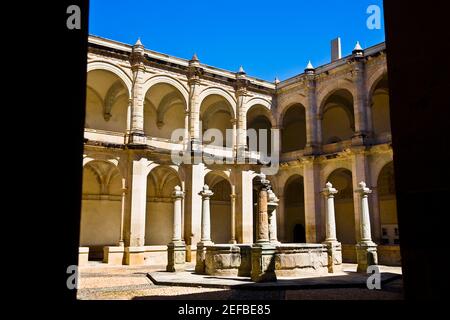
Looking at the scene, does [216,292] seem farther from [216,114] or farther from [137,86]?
[216,114]

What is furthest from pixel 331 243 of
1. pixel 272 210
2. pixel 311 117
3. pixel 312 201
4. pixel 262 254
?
pixel 311 117

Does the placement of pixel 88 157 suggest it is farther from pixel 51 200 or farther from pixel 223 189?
pixel 51 200

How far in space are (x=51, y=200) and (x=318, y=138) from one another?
21616 mm

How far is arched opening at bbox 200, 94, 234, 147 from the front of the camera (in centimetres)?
2506

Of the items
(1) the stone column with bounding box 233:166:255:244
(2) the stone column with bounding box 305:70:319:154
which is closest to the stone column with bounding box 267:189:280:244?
(1) the stone column with bounding box 233:166:255:244

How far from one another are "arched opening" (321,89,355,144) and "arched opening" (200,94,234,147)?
6247 millimetres

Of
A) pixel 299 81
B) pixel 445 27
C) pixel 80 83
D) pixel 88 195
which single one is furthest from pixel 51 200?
pixel 299 81

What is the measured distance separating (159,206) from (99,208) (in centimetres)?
378

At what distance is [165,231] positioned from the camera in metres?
25.4

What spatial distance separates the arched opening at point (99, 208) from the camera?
2253 centimetres

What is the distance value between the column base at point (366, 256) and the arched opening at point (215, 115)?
12227mm

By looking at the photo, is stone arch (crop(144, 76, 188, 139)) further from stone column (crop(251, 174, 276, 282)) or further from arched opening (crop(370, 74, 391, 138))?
stone column (crop(251, 174, 276, 282))
